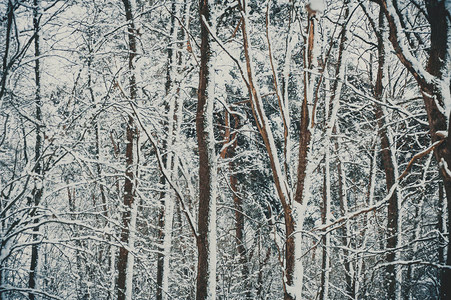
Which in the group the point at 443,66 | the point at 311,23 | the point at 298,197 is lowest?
the point at 298,197

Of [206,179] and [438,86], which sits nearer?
[438,86]

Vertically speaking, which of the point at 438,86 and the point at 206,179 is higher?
the point at 438,86

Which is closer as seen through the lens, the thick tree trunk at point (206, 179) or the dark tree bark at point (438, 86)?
the dark tree bark at point (438, 86)

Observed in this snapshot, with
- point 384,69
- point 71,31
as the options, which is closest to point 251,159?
point 384,69

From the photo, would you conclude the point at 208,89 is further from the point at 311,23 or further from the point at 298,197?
the point at 298,197

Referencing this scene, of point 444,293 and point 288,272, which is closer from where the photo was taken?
point 444,293

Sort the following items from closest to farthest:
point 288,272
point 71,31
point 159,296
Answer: point 288,272 → point 71,31 → point 159,296

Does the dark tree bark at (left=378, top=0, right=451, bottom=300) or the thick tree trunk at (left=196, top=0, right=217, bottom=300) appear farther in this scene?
the thick tree trunk at (left=196, top=0, right=217, bottom=300)

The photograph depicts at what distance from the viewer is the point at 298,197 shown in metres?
2.64

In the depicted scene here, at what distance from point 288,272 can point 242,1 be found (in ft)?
8.13

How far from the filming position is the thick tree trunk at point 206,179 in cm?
267

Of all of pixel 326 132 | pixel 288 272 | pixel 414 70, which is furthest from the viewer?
pixel 326 132

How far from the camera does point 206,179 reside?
2846mm

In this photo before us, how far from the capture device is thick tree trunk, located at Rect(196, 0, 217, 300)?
8.77 feet
